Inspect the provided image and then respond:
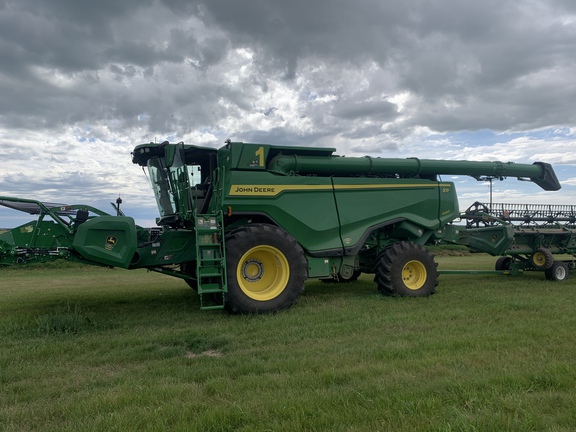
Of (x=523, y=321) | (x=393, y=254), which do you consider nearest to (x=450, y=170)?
(x=393, y=254)

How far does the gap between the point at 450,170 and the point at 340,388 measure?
8085mm

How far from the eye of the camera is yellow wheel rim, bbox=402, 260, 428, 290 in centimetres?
945

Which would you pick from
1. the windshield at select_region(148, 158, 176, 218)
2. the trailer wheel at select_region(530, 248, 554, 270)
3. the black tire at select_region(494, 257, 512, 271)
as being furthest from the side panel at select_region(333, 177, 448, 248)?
the black tire at select_region(494, 257, 512, 271)

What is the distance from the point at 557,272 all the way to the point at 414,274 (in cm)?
494

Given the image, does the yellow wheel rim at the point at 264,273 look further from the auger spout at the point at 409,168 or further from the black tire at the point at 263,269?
the auger spout at the point at 409,168

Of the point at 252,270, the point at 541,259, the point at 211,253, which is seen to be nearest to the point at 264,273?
the point at 252,270

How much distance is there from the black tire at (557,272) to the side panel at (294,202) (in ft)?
21.6

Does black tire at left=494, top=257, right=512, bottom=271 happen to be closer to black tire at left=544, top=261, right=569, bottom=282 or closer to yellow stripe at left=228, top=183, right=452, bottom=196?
black tire at left=544, top=261, right=569, bottom=282

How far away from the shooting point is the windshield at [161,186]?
8875mm

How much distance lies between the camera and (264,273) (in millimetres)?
8164

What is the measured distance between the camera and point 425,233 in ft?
33.9

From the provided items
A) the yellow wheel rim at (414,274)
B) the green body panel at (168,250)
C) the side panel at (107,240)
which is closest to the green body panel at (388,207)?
the yellow wheel rim at (414,274)

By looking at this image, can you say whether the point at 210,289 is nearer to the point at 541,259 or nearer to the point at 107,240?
the point at 107,240

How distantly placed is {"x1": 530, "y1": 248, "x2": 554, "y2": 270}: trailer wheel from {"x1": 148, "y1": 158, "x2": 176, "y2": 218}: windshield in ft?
30.7
